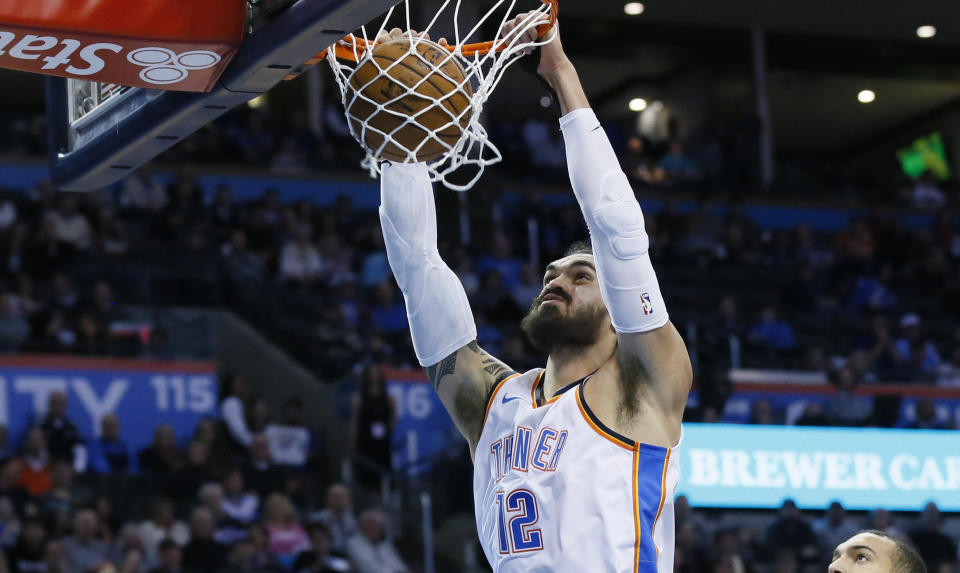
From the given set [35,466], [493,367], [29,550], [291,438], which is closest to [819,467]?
[291,438]

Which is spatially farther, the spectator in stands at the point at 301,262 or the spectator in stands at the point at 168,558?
the spectator in stands at the point at 301,262

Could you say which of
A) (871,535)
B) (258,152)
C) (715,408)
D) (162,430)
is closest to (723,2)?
(258,152)

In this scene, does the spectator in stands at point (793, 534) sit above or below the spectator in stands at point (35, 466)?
below

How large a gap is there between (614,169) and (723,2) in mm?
17847

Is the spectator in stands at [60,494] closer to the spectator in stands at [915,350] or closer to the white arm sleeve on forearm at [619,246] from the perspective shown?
the white arm sleeve on forearm at [619,246]

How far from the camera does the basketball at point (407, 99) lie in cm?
385

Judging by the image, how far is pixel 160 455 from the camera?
1089cm

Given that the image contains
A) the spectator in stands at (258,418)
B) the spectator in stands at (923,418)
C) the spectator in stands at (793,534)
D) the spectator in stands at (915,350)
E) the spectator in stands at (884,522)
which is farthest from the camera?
the spectator in stands at (915,350)

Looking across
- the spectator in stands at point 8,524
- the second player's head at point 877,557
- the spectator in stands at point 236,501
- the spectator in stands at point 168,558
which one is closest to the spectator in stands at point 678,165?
the spectator in stands at point 236,501

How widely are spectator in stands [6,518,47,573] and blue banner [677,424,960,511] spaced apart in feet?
18.8

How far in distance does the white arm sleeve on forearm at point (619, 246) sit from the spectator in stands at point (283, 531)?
7107 millimetres

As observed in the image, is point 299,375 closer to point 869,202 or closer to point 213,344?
point 213,344

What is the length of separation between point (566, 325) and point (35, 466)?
7207 millimetres

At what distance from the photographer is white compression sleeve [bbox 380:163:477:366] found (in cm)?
421
